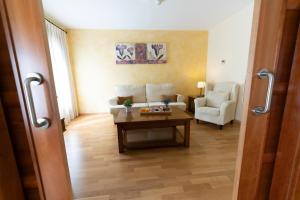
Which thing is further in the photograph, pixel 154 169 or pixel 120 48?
pixel 120 48

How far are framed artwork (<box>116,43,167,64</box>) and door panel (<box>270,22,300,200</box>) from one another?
3.69m

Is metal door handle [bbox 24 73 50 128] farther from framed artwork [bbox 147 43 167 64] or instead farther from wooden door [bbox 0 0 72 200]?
framed artwork [bbox 147 43 167 64]

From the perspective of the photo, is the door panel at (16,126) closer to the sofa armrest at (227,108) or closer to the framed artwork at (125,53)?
the sofa armrest at (227,108)

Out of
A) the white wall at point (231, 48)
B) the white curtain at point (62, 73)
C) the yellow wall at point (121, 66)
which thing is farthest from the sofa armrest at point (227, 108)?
the white curtain at point (62, 73)

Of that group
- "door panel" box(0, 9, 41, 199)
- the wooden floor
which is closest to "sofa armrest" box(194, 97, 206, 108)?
the wooden floor

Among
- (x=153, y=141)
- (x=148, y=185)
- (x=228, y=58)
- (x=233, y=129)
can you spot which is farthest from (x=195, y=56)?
(x=148, y=185)

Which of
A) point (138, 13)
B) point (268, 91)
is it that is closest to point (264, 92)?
point (268, 91)

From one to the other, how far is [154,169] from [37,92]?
62.8 inches

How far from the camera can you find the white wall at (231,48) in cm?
298

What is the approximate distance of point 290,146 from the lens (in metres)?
0.70

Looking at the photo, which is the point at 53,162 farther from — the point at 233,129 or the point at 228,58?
the point at 228,58

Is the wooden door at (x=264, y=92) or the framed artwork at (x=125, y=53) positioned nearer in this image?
the wooden door at (x=264, y=92)

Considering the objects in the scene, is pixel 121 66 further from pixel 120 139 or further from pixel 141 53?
pixel 120 139

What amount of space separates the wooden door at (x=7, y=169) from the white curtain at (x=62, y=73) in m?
2.51
